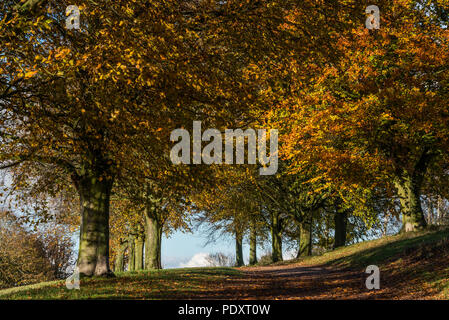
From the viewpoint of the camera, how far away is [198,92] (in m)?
12.8

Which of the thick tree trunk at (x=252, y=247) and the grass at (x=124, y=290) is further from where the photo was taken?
the thick tree trunk at (x=252, y=247)

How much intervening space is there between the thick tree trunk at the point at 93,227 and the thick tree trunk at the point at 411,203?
1653 cm

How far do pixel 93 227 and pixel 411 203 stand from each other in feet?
56.6

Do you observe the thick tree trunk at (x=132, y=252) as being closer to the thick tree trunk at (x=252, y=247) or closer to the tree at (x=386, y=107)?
the thick tree trunk at (x=252, y=247)

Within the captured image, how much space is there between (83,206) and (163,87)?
6.60 meters

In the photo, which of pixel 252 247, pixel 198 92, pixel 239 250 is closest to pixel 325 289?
pixel 198 92

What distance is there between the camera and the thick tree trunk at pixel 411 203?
2352 cm

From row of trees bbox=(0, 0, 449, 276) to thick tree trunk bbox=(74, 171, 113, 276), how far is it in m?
0.04

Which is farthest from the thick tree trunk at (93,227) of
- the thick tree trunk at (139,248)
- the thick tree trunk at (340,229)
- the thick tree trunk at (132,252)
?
the thick tree trunk at (340,229)

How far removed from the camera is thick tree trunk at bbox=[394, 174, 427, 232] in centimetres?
2352

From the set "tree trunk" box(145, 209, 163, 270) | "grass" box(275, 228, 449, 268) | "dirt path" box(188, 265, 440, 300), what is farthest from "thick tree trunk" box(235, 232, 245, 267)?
"dirt path" box(188, 265, 440, 300)

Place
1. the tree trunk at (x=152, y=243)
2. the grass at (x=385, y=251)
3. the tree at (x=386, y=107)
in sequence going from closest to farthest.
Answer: the grass at (x=385, y=251), the tree at (x=386, y=107), the tree trunk at (x=152, y=243)

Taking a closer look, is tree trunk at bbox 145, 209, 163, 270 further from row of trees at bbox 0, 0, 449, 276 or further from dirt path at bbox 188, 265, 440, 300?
dirt path at bbox 188, 265, 440, 300

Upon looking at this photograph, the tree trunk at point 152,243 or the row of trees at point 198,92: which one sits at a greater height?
the row of trees at point 198,92
